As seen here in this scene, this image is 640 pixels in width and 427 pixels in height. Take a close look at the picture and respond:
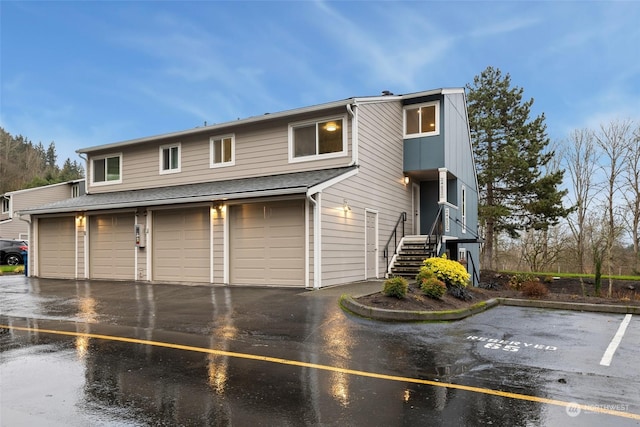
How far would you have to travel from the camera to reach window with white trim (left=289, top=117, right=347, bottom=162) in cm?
1330

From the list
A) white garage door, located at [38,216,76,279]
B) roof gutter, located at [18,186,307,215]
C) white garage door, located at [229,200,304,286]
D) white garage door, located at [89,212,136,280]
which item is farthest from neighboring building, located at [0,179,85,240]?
white garage door, located at [229,200,304,286]

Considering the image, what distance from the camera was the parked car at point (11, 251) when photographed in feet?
83.0

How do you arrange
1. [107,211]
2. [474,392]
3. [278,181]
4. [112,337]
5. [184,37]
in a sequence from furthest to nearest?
[184,37]
[107,211]
[278,181]
[112,337]
[474,392]

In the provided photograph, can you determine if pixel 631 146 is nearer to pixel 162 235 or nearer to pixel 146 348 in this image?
pixel 162 235

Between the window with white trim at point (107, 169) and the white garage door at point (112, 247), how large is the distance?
3156 mm

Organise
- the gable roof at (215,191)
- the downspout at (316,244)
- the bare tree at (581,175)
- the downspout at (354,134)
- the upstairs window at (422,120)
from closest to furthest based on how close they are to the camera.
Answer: the downspout at (316,244), the gable roof at (215,191), the downspout at (354,134), the upstairs window at (422,120), the bare tree at (581,175)

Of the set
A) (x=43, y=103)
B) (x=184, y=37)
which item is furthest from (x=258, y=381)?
(x=43, y=103)

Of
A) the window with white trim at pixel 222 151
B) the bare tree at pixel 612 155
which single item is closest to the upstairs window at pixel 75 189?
the window with white trim at pixel 222 151

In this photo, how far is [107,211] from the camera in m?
15.5

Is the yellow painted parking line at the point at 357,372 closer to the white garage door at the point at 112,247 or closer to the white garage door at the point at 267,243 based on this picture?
the white garage door at the point at 267,243

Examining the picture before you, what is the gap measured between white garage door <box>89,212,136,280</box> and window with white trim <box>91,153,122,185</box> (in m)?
3.16

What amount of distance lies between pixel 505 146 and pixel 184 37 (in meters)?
24.0

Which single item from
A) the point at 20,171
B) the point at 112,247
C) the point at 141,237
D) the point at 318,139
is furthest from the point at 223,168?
the point at 20,171

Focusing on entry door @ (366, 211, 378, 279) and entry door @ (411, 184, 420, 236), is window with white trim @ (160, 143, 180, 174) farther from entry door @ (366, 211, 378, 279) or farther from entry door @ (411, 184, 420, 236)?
entry door @ (411, 184, 420, 236)
